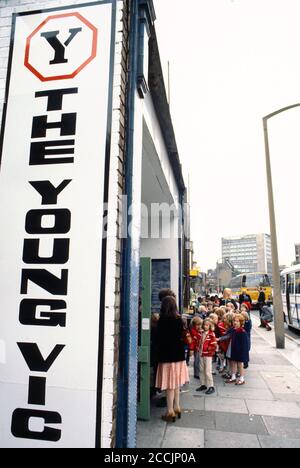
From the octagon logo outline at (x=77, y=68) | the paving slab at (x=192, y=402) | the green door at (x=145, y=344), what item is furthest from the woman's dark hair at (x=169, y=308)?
the octagon logo outline at (x=77, y=68)

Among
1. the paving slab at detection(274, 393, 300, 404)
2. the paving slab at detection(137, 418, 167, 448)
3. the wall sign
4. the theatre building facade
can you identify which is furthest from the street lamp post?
the wall sign

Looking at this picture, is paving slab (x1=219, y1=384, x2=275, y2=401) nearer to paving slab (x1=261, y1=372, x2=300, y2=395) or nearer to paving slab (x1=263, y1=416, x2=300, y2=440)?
paving slab (x1=261, y1=372, x2=300, y2=395)

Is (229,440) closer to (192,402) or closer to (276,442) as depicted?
(276,442)

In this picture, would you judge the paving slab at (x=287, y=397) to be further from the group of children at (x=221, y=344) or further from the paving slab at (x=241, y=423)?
the paving slab at (x=241, y=423)

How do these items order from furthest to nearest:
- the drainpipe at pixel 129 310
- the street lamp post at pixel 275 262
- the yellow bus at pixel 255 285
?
the yellow bus at pixel 255 285, the street lamp post at pixel 275 262, the drainpipe at pixel 129 310

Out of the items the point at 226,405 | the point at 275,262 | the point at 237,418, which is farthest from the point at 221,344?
the point at 275,262

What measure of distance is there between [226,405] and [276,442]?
4.51 feet

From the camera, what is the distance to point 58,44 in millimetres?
3139

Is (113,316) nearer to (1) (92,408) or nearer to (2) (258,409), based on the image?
(1) (92,408)

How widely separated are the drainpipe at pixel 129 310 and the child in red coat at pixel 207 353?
2834 mm

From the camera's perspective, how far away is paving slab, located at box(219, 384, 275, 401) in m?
5.49

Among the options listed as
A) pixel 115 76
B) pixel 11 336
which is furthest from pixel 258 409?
pixel 115 76

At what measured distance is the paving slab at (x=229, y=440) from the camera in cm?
371

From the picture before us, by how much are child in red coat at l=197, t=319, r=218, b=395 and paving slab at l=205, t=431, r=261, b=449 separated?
161 cm
